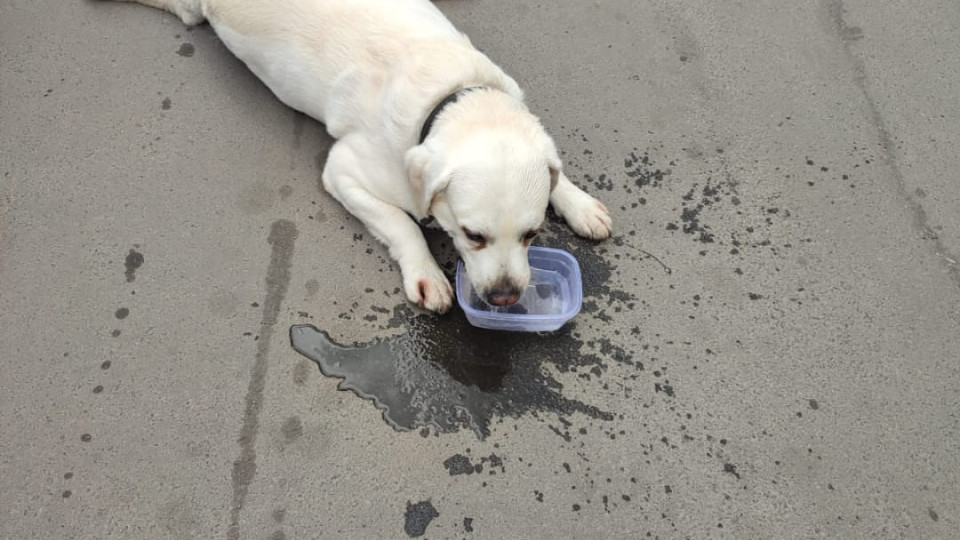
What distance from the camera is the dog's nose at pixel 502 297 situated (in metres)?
2.13

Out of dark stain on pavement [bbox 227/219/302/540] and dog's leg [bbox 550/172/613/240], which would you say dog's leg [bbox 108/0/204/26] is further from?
dog's leg [bbox 550/172/613/240]

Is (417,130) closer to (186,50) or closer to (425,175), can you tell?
(425,175)

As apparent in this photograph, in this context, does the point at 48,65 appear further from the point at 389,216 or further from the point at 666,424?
the point at 666,424

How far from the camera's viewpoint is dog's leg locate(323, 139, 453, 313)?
2.41 metres

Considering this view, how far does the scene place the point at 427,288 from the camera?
7.88 ft

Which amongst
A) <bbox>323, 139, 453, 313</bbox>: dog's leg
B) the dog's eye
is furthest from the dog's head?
<bbox>323, 139, 453, 313</bbox>: dog's leg

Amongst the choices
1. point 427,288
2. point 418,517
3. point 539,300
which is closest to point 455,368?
point 427,288

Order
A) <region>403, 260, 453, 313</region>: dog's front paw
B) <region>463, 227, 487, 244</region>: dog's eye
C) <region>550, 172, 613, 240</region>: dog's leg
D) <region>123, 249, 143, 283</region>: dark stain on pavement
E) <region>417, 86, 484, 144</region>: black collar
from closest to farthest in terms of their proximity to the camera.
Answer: <region>463, 227, 487, 244</region>: dog's eye < <region>417, 86, 484, 144</region>: black collar < <region>403, 260, 453, 313</region>: dog's front paw < <region>123, 249, 143, 283</region>: dark stain on pavement < <region>550, 172, 613, 240</region>: dog's leg

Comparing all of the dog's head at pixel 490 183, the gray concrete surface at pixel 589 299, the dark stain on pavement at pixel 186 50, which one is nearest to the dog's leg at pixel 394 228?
the gray concrete surface at pixel 589 299

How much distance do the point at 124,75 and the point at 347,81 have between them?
1.34 m

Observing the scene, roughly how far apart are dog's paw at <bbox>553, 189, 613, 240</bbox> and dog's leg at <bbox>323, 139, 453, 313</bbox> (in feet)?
1.91

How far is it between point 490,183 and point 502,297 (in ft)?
1.31

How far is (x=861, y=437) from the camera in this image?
2211 mm

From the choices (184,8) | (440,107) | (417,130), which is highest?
(440,107)
